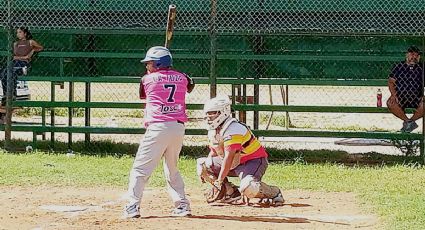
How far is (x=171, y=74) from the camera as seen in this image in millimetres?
9078

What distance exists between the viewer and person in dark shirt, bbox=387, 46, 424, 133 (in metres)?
14.4

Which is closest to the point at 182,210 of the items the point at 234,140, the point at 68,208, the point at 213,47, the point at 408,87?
the point at 234,140

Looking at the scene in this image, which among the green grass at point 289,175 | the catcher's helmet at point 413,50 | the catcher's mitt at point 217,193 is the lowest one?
the green grass at point 289,175

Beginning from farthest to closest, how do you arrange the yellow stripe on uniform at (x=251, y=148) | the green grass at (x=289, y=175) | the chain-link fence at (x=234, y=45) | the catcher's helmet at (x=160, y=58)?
the chain-link fence at (x=234, y=45) → the green grass at (x=289, y=175) → the yellow stripe on uniform at (x=251, y=148) → the catcher's helmet at (x=160, y=58)

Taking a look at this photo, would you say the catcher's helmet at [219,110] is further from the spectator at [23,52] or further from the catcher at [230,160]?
the spectator at [23,52]

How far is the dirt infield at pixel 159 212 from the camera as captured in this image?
880cm

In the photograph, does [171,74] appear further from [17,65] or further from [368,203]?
[17,65]

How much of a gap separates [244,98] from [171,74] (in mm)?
6663

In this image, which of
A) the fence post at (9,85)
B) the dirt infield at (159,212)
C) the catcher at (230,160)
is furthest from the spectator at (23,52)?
the catcher at (230,160)

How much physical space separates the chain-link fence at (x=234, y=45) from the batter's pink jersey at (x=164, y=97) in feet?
17.1

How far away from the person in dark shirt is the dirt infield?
368 cm

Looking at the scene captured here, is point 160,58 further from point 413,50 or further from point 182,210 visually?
point 413,50

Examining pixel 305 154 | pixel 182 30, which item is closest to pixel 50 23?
pixel 182 30

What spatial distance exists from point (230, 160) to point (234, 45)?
668 centimetres
